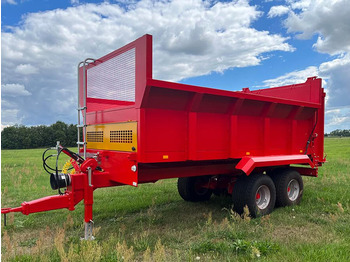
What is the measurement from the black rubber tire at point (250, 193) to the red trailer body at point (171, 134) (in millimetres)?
20

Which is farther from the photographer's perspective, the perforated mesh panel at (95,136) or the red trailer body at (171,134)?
the perforated mesh panel at (95,136)

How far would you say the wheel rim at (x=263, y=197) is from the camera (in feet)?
17.9

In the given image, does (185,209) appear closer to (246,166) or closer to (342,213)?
(246,166)

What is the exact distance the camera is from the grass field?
354cm

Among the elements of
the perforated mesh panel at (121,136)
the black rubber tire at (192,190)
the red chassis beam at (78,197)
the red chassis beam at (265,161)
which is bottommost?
the black rubber tire at (192,190)

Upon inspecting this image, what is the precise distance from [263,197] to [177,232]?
1930 mm

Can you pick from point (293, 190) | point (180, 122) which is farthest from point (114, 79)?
point (293, 190)

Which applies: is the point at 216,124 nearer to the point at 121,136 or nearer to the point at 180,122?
the point at 180,122

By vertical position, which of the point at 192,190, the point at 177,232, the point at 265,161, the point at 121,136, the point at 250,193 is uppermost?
the point at 121,136

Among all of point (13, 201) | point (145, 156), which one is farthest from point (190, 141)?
point (13, 201)

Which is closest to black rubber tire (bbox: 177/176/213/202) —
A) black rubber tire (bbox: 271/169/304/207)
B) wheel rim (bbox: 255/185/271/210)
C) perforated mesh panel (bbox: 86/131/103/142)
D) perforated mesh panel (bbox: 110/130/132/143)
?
wheel rim (bbox: 255/185/271/210)

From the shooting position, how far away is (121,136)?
4.29 meters

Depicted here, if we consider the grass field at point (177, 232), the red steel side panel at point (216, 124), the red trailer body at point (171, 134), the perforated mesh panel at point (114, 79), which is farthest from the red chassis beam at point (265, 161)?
the perforated mesh panel at point (114, 79)

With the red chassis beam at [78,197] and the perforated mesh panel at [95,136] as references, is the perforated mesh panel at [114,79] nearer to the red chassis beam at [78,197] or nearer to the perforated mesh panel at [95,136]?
the perforated mesh panel at [95,136]
